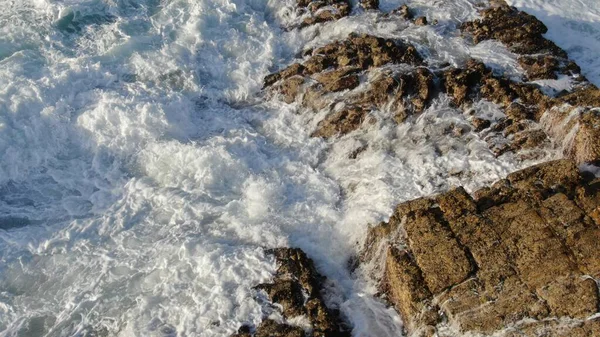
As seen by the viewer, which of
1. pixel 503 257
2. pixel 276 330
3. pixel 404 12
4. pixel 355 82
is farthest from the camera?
pixel 404 12

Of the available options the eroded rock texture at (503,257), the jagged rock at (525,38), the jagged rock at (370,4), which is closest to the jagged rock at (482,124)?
the jagged rock at (525,38)

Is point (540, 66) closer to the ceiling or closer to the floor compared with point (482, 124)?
closer to the ceiling

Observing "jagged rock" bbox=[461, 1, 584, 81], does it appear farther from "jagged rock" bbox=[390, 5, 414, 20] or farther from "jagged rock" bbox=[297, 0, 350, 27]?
"jagged rock" bbox=[297, 0, 350, 27]

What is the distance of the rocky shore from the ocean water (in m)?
0.38

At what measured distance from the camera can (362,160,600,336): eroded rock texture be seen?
7836 millimetres

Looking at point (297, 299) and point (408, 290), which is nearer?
point (408, 290)

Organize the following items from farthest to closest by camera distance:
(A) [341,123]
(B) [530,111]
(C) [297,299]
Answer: (A) [341,123], (B) [530,111], (C) [297,299]

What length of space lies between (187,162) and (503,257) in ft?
24.4

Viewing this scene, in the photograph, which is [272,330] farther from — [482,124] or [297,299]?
[482,124]

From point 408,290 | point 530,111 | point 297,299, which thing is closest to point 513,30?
point 530,111

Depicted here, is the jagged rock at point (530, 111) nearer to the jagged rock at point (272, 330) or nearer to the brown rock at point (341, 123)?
the brown rock at point (341, 123)

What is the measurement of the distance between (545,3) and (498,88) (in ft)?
20.4

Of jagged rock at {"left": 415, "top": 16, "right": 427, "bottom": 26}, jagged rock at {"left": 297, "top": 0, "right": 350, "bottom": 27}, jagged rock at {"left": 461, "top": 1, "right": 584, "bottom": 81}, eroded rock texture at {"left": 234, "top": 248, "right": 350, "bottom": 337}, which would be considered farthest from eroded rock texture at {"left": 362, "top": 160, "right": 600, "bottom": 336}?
jagged rock at {"left": 297, "top": 0, "right": 350, "bottom": 27}

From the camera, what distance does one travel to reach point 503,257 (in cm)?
845
